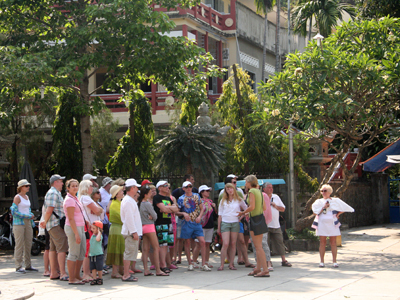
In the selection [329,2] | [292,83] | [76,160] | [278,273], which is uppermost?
[329,2]

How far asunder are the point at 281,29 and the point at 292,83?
22.5 metres

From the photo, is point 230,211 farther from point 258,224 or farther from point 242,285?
point 242,285

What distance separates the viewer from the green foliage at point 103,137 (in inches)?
895

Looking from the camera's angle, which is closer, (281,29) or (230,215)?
(230,215)

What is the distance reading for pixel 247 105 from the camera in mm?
18547

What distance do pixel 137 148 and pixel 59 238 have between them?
924 cm

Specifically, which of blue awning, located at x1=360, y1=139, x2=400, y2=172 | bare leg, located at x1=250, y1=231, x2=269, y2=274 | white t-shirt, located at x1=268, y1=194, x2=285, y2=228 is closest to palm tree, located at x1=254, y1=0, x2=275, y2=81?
blue awning, located at x1=360, y1=139, x2=400, y2=172

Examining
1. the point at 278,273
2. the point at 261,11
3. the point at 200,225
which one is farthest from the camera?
the point at 261,11

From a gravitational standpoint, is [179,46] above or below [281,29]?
below

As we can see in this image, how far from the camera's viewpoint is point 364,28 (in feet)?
43.6

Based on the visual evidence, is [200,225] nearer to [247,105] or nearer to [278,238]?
[278,238]

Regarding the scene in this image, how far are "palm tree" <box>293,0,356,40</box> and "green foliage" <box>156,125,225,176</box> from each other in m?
Result: 14.3

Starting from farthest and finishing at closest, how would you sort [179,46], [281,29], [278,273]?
1. [281,29]
2. [179,46]
3. [278,273]

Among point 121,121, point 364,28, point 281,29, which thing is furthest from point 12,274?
point 281,29
